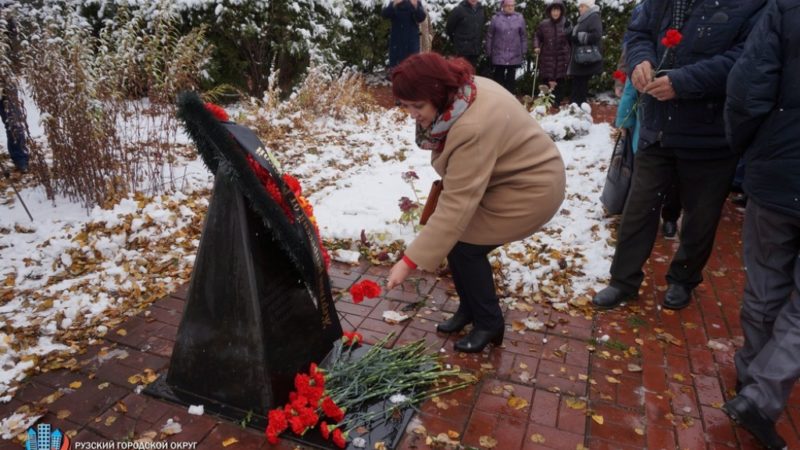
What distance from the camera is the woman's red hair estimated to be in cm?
212

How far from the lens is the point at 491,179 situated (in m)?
2.43

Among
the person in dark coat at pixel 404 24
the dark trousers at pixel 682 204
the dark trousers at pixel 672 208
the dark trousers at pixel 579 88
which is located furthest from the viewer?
the person in dark coat at pixel 404 24

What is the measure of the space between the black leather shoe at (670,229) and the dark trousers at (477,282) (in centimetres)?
230

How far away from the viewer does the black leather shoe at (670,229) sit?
4348 millimetres

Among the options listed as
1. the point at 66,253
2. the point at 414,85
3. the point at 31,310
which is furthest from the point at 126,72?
the point at 414,85

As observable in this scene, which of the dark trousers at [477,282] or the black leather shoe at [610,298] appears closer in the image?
the dark trousers at [477,282]

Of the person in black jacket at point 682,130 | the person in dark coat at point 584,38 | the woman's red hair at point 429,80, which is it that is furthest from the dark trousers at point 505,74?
the woman's red hair at point 429,80

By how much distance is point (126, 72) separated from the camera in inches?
187

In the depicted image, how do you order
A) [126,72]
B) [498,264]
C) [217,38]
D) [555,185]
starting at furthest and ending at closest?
[217,38] < [126,72] < [498,264] < [555,185]

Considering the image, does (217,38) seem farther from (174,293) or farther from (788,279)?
(788,279)

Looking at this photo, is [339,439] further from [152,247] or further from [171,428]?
[152,247]

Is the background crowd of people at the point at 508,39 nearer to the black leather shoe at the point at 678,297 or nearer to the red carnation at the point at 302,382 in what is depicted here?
the black leather shoe at the point at 678,297

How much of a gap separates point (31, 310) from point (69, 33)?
8.91 ft

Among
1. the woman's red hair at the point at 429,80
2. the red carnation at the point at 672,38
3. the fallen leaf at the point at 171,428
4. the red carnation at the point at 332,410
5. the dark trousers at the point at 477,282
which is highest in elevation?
the red carnation at the point at 672,38
